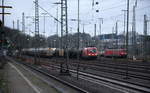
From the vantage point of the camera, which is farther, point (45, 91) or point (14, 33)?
point (14, 33)

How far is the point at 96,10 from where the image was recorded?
38.0 metres

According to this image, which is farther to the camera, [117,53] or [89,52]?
[117,53]

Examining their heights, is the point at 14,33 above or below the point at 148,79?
above

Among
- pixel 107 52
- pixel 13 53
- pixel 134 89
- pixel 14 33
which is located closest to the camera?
pixel 134 89

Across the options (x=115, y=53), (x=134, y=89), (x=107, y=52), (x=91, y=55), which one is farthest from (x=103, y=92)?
(x=107, y=52)

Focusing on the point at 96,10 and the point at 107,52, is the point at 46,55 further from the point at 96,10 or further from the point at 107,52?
the point at 96,10

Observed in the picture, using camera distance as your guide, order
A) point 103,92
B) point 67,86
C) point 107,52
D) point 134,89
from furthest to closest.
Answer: point 107,52 → point 67,86 → point 134,89 → point 103,92

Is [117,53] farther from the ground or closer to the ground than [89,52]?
closer to the ground

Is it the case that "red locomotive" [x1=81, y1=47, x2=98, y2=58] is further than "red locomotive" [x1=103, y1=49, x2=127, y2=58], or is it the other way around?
"red locomotive" [x1=103, y1=49, x2=127, y2=58]

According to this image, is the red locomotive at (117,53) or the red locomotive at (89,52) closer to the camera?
the red locomotive at (89,52)

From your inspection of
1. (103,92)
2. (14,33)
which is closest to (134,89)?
(103,92)

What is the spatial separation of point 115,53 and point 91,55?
13.1m

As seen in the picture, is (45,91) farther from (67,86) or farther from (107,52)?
(107,52)

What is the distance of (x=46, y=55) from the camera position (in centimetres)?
8162
